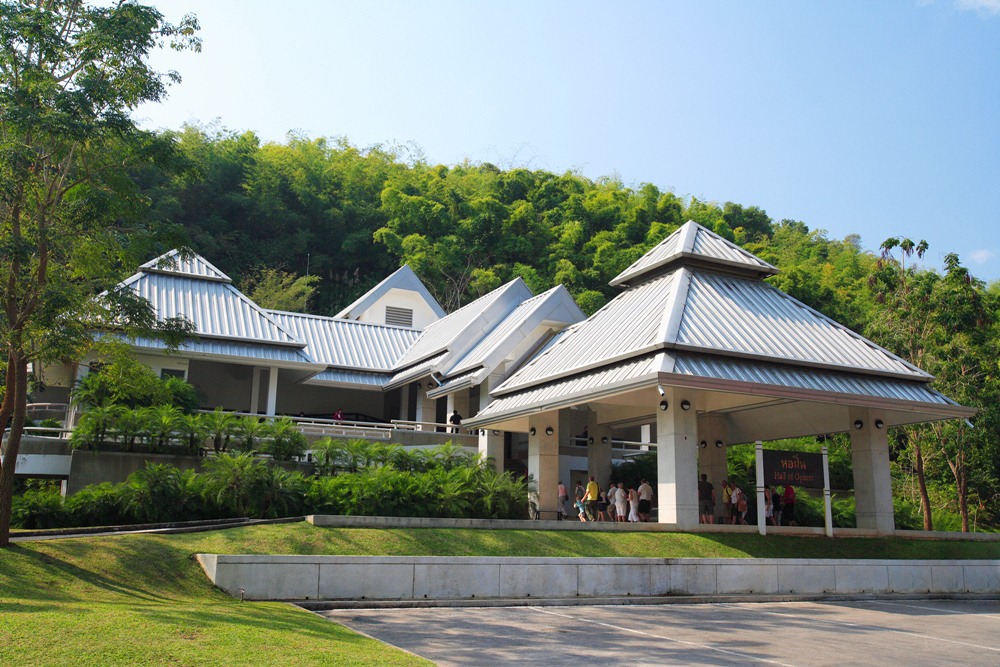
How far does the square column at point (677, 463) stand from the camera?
1995cm

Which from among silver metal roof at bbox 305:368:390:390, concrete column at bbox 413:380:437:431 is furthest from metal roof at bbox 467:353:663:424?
silver metal roof at bbox 305:368:390:390

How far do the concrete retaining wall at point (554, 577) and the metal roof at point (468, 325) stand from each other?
1748cm

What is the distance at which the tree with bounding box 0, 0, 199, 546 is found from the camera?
586 inches

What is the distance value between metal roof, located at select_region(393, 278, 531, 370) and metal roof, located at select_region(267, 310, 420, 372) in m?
1.05

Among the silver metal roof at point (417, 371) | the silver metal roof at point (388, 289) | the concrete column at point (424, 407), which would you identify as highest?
the silver metal roof at point (388, 289)

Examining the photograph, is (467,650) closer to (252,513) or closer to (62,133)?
(252,513)

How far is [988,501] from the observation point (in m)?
34.8

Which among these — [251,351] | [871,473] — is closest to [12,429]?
[251,351]

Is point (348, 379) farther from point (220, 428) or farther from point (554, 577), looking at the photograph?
point (554, 577)

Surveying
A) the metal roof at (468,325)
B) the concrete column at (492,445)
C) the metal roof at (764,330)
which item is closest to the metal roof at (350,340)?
the metal roof at (468,325)

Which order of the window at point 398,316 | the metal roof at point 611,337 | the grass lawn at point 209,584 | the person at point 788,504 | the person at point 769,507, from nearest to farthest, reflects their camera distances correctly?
1. the grass lawn at point 209,584
2. the metal roof at point 611,337
3. the person at point 769,507
4. the person at point 788,504
5. the window at point 398,316

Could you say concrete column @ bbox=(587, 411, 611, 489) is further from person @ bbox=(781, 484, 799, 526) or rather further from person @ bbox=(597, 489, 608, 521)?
person @ bbox=(781, 484, 799, 526)

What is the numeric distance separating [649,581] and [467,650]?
6.86 metres

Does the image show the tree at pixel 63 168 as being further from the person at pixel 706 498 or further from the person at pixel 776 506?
the person at pixel 776 506
